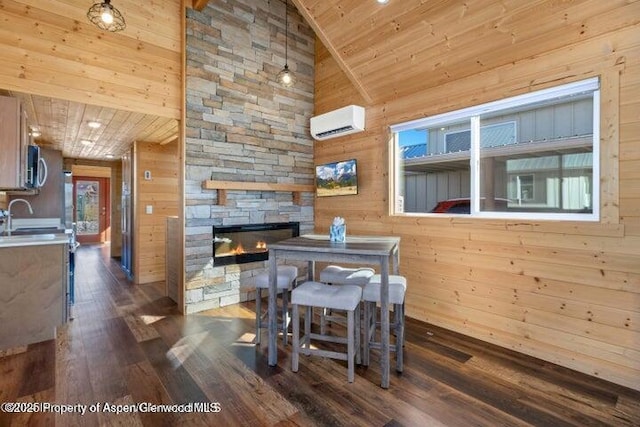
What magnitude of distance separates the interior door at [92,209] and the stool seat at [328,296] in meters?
10.6

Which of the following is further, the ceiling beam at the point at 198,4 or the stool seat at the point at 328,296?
the ceiling beam at the point at 198,4

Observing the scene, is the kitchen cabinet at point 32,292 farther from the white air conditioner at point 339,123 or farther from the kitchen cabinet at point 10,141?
the white air conditioner at point 339,123

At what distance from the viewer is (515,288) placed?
279 cm

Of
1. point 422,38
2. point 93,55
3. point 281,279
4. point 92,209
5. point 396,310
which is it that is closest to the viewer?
point 396,310

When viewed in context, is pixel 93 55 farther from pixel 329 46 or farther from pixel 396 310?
pixel 396 310

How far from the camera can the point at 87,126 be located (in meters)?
4.09

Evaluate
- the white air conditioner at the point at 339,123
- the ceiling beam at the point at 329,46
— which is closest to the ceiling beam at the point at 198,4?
the ceiling beam at the point at 329,46

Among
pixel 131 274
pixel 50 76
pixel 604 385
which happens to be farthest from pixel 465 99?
pixel 131 274

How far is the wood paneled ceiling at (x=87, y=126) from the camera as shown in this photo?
3.28m

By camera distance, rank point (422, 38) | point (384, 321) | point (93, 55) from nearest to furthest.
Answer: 1. point (384, 321)
2. point (422, 38)
3. point (93, 55)

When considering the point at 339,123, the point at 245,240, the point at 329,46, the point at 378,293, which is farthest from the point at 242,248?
the point at 329,46

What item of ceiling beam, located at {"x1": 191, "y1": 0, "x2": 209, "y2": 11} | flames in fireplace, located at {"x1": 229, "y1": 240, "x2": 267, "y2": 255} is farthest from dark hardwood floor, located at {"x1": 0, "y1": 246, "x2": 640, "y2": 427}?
ceiling beam, located at {"x1": 191, "y1": 0, "x2": 209, "y2": 11}

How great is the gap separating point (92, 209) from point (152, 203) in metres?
6.92

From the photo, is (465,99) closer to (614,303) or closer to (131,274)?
(614,303)
